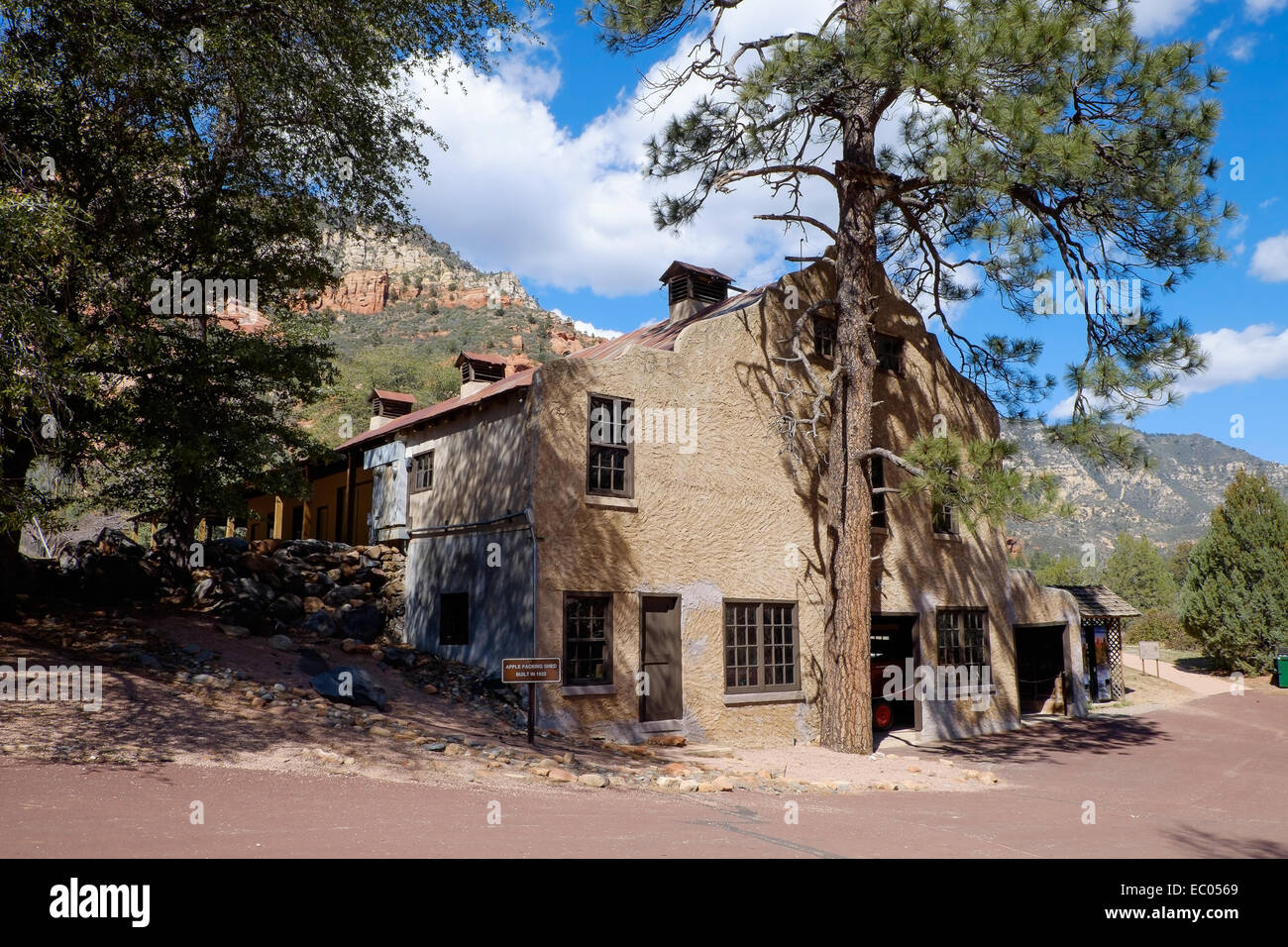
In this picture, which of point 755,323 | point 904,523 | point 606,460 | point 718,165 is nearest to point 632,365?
point 606,460

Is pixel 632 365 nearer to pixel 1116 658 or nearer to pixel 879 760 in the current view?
pixel 879 760

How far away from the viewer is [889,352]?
19.6m

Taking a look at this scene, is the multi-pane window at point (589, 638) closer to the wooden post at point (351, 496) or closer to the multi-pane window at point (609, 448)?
the multi-pane window at point (609, 448)

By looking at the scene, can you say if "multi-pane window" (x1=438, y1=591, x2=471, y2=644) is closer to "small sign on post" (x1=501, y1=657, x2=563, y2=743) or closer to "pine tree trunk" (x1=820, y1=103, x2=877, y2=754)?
"small sign on post" (x1=501, y1=657, x2=563, y2=743)

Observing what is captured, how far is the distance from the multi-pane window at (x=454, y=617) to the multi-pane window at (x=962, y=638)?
34.4 ft

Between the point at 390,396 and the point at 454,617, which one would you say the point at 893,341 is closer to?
the point at 454,617

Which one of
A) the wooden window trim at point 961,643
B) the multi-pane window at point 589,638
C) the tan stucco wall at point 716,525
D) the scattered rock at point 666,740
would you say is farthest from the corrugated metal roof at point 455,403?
the wooden window trim at point 961,643

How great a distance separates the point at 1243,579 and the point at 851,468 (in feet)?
84.0

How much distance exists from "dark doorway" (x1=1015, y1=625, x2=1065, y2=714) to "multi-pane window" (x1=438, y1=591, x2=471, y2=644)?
608 inches

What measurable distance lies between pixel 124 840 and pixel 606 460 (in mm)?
9900

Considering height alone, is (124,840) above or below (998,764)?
above
